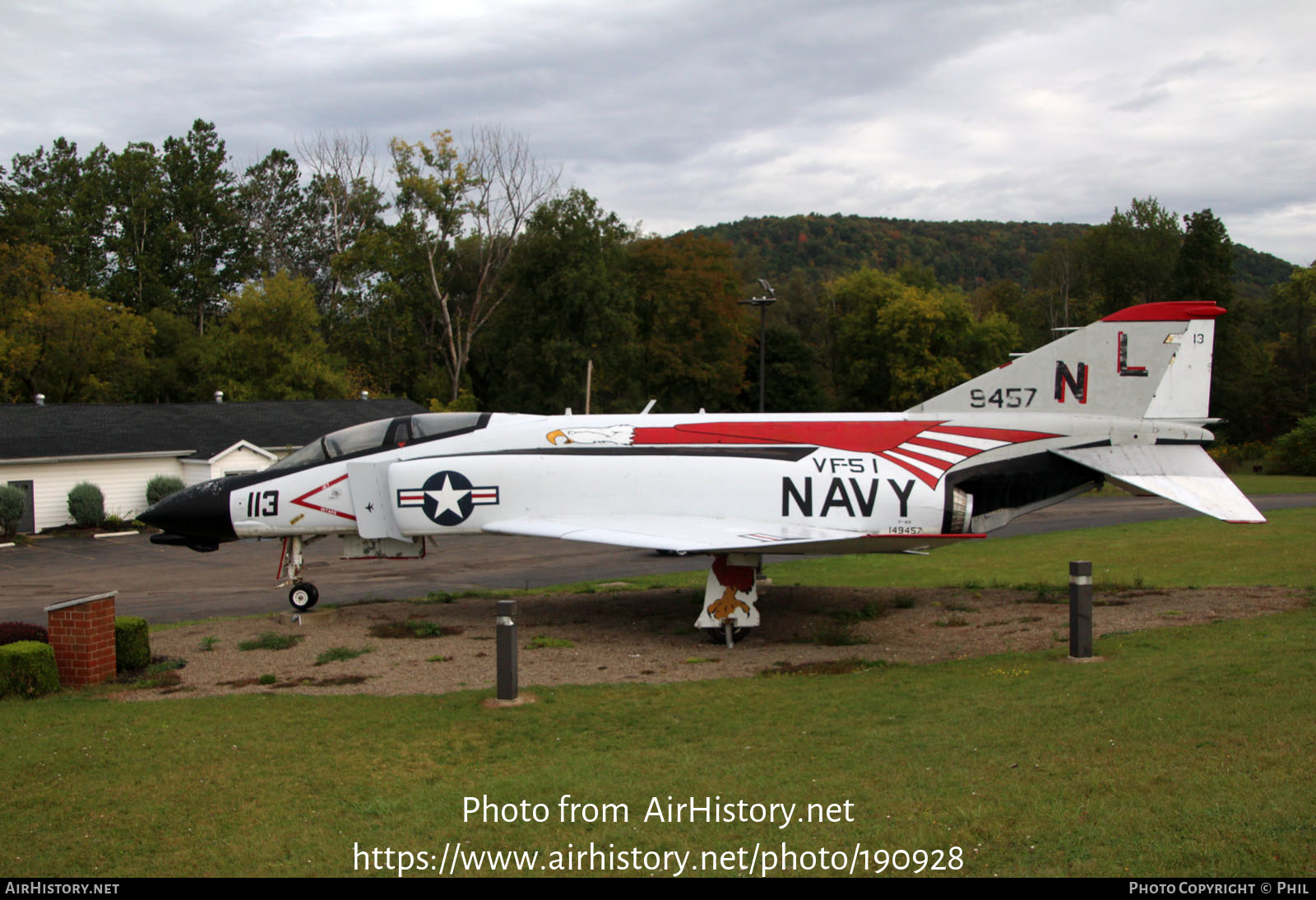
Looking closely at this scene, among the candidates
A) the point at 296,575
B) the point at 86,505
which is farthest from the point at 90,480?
the point at 296,575

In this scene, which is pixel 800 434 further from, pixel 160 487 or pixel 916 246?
pixel 916 246

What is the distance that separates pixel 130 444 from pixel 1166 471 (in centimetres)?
3473

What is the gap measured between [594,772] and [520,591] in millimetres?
11425

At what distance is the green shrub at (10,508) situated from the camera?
2945 cm

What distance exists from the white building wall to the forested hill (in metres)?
105

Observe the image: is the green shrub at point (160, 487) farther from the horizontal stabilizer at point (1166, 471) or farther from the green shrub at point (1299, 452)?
the green shrub at point (1299, 452)

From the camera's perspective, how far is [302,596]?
14.6 metres

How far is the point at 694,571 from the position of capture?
20.5m

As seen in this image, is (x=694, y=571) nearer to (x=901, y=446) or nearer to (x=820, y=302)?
(x=901, y=446)

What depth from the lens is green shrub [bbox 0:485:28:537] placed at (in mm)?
29453

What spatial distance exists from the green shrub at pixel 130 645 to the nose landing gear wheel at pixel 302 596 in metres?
3.03

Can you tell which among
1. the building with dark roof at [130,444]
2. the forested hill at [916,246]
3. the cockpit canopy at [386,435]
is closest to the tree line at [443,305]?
the building with dark roof at [130,444]

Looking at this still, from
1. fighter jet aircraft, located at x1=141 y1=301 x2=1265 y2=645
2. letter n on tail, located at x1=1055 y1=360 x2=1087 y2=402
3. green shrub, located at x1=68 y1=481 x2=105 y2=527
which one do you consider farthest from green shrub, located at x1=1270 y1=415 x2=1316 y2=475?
green shrub, located at x1=68 y1=481 x2=105 y2=527
